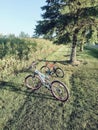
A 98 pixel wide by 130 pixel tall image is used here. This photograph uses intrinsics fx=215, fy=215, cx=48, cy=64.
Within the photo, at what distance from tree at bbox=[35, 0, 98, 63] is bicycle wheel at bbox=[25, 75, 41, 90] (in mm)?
6703

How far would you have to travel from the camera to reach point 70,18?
1653 centimetres

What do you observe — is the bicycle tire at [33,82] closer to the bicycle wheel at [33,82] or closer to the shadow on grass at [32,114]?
the bicycle wheel at [33,82]

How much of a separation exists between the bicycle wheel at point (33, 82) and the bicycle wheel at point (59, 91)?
1.02m

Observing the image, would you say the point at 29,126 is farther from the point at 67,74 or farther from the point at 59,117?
the point at 67,74

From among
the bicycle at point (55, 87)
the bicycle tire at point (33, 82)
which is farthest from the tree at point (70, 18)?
the bicycle at point (55, 87)

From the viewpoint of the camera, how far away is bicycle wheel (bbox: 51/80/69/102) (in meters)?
8.91

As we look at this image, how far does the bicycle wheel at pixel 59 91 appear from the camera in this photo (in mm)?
8906

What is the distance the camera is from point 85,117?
7438mm

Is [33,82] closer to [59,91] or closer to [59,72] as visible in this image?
[59,91]

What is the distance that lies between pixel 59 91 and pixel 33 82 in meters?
1.90

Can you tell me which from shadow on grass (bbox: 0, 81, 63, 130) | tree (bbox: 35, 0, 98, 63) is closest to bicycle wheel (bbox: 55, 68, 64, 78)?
shadow on grass (bbox: 0, 81, 63, 130)

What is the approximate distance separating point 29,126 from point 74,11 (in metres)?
11.4

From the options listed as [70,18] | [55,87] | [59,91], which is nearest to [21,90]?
[55,87]

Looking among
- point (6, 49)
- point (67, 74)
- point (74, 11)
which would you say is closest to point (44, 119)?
point (67, 74)
